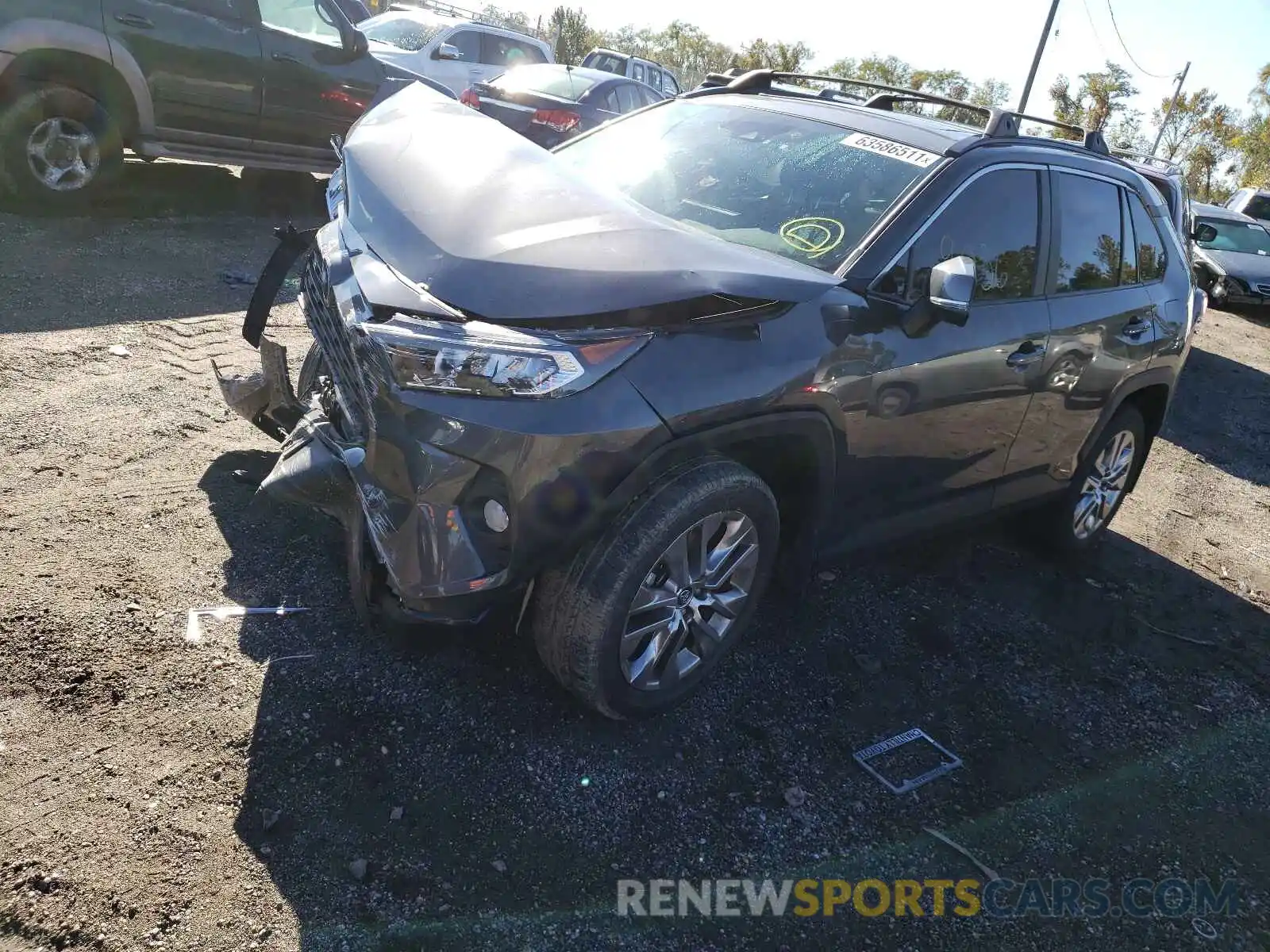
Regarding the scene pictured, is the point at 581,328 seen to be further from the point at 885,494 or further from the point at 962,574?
the point at 962,574

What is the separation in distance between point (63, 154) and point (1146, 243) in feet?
23.7

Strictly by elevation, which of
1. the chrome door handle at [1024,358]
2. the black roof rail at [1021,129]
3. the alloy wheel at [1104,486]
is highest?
the black roof rail at [1021,129]

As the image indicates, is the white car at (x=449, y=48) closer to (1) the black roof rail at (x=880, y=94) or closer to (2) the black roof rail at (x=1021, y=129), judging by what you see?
(1) the black roof rail at (x=880, y=94)

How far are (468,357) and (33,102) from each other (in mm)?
6078

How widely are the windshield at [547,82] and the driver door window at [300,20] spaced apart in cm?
198

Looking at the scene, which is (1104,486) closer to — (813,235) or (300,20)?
(813,235)

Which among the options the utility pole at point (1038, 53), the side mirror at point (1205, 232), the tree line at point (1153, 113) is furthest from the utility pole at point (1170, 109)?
the side mirror at point (1205, 232)

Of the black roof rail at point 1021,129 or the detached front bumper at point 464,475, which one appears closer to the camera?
the detached front bumper at point 464,475

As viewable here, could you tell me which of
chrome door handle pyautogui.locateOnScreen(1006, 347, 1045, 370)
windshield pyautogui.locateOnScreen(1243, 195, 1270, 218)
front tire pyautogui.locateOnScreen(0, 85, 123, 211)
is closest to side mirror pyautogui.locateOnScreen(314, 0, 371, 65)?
front tire pyautogui.locateOnScreen(0, 85, 123, 211)

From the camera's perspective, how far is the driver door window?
7664 millimetres

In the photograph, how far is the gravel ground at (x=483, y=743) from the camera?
2.18 metres

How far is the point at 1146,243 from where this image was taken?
440 centimetres

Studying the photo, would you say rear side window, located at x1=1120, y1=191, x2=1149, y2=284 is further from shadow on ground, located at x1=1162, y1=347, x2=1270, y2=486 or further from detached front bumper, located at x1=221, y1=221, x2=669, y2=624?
shadow on ground, located at x1=1162, y1=347, x2=1270, y2=486

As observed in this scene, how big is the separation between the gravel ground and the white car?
8.75 meters
